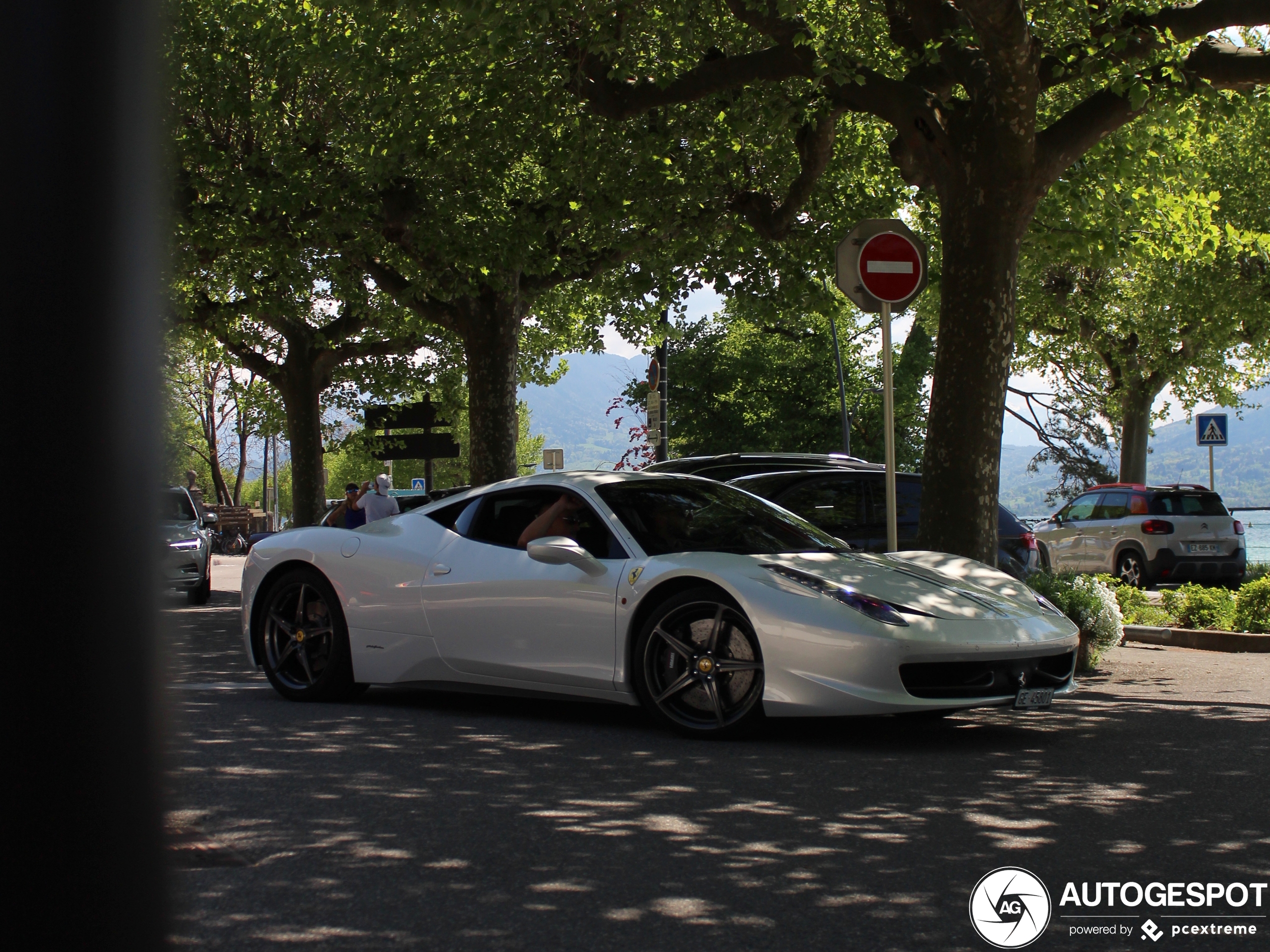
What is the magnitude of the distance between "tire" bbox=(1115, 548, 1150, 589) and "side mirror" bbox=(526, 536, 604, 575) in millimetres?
14958

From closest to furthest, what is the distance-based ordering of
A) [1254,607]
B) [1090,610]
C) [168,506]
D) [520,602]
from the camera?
[168,506] → [520,602] → [1090,610] → [1254,607]

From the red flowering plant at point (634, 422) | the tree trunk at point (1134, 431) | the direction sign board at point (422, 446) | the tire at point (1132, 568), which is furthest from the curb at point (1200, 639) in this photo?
the red flowering plant at point (634, 422)

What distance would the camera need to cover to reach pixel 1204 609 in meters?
12.0

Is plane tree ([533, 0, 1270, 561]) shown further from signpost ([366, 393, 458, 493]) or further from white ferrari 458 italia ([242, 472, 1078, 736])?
signpost ([366, 393, 458, 493])

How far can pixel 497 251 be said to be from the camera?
57.5ft

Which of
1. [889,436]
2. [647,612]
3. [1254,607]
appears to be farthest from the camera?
[1254,607]

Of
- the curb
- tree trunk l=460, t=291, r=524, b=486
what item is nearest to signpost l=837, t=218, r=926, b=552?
the curb

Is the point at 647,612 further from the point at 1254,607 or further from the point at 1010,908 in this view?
the point at 1254,607

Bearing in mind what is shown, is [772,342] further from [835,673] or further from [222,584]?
[835,673]

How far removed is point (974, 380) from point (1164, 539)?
38.1ft

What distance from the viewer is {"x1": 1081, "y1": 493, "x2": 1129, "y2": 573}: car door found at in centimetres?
2039

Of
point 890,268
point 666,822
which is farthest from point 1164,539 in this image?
point 666,822

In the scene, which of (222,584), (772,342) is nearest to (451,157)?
(222,584)

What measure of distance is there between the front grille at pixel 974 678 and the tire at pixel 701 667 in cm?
72
